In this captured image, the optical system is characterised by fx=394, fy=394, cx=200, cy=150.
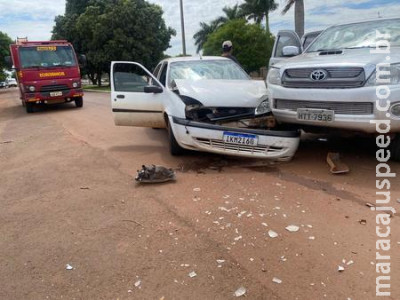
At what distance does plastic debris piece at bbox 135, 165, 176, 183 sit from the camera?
475 cm

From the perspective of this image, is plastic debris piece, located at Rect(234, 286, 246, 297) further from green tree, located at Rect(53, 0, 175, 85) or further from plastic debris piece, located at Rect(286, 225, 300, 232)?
green tree, located at Rect(53, 0, 175, 85)

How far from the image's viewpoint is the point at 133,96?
6500 mm

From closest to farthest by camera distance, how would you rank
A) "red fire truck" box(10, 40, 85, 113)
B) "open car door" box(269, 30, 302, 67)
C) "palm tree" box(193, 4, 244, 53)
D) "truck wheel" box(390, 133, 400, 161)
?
"truck wheel" box(390, 133, 400, 161) → "open car door" box(269, 30, 302, 67) → "red fire truck" box(10, 40, 85, 113) → "palm tree" box(193, 4, 244, 53)

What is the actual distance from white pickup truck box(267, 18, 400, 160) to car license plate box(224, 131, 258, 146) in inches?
23.6

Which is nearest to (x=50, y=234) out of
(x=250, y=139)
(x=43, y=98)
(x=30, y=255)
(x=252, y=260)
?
(x=30, y=255)

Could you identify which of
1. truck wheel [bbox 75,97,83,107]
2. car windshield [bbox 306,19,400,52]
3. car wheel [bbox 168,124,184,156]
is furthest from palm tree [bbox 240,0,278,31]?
car wheel [bbox 168,124,184,156]

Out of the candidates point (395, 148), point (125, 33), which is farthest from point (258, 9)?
point (395, 148)

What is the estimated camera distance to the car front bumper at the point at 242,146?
191 inches

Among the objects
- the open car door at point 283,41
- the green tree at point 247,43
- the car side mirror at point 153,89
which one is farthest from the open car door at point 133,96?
the green tree at point 247,43

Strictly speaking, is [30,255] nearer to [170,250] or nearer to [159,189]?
[170,250]

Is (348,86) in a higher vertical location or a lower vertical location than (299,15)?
lower

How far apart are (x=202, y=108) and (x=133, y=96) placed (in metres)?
1.65

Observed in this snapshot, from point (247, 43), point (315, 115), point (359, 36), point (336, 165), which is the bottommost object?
point (336, 165)

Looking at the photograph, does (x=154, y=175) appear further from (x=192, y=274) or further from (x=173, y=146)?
(x=192, y=274)
